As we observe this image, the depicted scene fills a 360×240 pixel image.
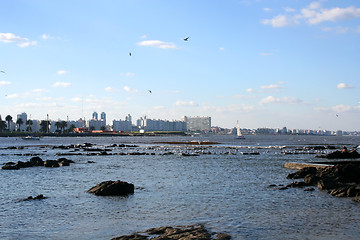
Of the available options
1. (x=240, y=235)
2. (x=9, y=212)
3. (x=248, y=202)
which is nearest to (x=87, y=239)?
(x=240, y=235)

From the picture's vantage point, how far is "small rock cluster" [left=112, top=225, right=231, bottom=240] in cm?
1692

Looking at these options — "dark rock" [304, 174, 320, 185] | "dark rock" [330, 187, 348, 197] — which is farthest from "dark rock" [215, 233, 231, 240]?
"dark rock" [304, 174, 320, 185]

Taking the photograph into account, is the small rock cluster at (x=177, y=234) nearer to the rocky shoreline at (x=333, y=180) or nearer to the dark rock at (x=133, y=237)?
the dark rock at (x=133, y=237)

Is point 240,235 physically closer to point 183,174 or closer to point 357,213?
point 357,213

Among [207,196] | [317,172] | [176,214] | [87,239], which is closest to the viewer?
[87,239]

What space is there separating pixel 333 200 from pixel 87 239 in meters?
18.0

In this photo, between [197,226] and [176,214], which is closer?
[197,226]

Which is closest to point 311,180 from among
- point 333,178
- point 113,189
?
point 333,178

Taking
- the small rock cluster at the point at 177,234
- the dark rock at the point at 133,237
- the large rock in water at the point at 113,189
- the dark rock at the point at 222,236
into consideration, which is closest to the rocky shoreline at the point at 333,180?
the large rock in water at the point at 113,189

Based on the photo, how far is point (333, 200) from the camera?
27.2 metres

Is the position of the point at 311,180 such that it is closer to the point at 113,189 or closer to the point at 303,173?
the point at 303,173

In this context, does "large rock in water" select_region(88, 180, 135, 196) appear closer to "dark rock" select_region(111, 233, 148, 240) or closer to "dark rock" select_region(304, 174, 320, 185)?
"dark rock" select_region(111, 233, 148, 240)

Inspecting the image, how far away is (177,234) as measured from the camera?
17453 millimetres

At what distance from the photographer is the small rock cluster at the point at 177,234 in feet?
55.5
